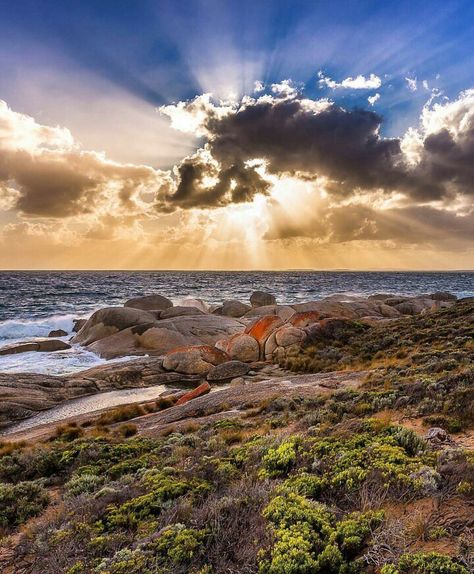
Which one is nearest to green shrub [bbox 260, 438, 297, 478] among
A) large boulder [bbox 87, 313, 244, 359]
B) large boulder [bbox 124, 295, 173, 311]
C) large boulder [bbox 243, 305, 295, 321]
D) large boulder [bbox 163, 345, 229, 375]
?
large boulder [bbox 163, 345, 229, 375]

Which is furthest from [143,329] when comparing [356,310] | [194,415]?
[356,310]

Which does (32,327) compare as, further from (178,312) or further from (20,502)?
(20,502)

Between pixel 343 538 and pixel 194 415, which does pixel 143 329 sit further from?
pixel 343 538

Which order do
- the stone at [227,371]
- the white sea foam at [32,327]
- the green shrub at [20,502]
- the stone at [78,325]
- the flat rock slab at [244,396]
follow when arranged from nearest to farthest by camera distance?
the green shrub at [20,502]
the flat rock slab at [244,396]
the stone at [227,371]
the white sea foam at [32,327]
the stone at [78,325]

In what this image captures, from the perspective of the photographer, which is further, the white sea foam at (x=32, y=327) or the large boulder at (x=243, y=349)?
the white sea foam at (x=32, y=327)

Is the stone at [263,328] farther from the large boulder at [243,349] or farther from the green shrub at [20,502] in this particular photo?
the green shrub at [20,502]

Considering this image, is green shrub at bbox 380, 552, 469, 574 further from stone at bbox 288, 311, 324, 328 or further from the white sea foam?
the white sea foam

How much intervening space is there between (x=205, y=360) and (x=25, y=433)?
10990 millimetres

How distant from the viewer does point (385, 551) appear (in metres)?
4.12

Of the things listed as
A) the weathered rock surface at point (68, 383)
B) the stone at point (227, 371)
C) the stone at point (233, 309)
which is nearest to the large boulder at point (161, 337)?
the weathered rock surface at point (68, 383)

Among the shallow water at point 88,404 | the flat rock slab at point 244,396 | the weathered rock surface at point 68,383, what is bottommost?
the shallow water at point 88,404

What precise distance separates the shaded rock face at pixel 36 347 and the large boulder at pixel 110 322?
1.92 meters

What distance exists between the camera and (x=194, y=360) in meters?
23.2

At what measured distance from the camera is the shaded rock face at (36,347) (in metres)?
29.6
